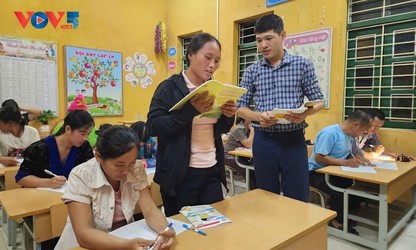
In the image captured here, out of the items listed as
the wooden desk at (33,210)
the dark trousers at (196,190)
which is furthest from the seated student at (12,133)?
the dark trousers at (196,190)

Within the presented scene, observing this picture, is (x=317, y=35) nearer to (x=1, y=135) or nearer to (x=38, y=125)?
(x=1, y=135)

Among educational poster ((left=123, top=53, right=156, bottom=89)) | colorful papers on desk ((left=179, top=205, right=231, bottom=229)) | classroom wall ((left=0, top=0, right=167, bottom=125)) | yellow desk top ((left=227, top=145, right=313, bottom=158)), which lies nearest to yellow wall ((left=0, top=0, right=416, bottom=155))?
classroom wall ((left=0, top=0, right=167, bottom=125))

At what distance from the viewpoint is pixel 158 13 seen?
6.25 m

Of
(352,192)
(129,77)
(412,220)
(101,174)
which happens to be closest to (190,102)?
(101,174)

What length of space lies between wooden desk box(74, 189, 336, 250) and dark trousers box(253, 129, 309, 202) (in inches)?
10.6

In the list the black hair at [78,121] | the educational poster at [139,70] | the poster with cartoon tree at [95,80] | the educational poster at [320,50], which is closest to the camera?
the black hair at [78,121]

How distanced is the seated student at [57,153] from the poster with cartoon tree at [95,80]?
3.37m

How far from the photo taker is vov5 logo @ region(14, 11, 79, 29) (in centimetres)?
462

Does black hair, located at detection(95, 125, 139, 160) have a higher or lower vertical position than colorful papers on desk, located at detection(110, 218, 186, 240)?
higher

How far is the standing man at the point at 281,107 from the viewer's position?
1771 millimetres

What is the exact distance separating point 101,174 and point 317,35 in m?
3.66

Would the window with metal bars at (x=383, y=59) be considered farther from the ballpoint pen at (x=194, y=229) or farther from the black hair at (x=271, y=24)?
the ballpoint pen at (x=194, y=229)

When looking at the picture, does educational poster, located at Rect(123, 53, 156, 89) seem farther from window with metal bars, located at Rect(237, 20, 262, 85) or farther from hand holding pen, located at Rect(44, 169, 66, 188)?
hand holding pen, located at Rect(44, 169, 66, 188)

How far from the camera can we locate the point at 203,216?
1.27 m
